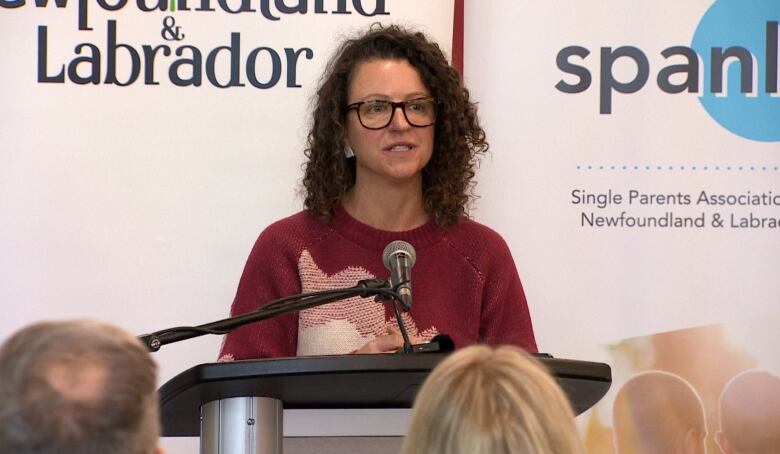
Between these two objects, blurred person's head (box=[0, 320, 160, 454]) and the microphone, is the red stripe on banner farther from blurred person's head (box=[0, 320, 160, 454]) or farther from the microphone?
blurred person's head (box=[0, 320, 160, 454])

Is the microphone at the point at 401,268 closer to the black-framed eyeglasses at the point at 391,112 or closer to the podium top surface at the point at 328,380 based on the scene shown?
the podium top surface at the point at 328,380

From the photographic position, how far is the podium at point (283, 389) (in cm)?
201

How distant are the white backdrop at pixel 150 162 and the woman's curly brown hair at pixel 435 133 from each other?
37 centimetres

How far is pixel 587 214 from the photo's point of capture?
151 inches

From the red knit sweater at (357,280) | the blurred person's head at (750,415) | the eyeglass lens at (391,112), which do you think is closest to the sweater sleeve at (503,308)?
the red knit sweater at (357,280)

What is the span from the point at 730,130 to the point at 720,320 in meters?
0.64

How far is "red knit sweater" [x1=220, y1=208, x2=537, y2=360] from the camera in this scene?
10.3 ft

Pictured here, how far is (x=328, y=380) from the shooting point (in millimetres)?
2041

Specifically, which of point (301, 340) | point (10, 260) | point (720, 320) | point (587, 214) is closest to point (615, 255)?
point (587, 214)

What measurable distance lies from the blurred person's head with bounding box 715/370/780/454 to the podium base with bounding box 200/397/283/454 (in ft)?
6.49

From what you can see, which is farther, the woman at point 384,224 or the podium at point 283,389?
the woman at point 384,224

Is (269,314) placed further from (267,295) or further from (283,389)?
Result: (267,295)

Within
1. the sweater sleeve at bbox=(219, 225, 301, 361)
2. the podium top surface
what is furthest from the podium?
the sweater sleeve at bbox=(219, 225, 301, 361)

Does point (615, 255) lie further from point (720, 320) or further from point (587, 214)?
point (720, 320)
